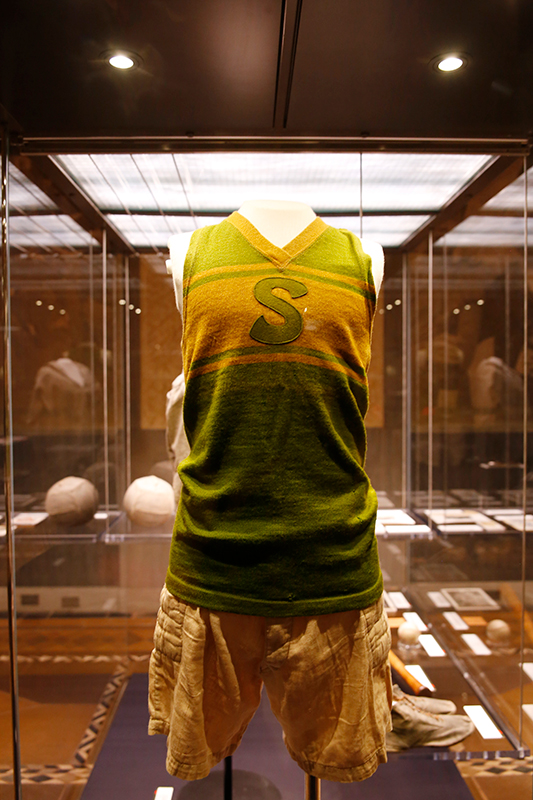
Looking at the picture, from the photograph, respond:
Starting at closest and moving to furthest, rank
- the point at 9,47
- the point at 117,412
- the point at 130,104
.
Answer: the point at 9,47 < the point at 130,104 < the point at 117,412

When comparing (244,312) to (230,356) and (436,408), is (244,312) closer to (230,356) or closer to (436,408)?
(230,356)

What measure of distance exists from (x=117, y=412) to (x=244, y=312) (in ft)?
3.62

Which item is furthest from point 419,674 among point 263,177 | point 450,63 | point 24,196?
point 24,196

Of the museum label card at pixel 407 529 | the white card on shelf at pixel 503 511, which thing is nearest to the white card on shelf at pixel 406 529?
the museum label card at pixel 407 529

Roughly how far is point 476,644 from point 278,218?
5.35ft

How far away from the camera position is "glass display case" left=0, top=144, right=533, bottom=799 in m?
1.68

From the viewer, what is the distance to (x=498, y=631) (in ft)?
6.12

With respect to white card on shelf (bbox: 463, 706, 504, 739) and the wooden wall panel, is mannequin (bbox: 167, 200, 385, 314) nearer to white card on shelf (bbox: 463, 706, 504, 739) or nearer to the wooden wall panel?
the wooden wall panel

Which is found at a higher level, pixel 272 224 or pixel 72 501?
pixel 272 224

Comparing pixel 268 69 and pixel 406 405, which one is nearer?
pixel 268 69

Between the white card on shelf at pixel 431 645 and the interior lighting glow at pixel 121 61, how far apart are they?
1910 millimetres

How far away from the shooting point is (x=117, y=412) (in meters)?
1.92

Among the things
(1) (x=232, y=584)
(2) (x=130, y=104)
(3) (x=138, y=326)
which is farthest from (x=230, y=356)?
(3) (x=138, y=326)

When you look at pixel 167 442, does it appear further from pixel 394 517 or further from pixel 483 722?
pixel 483 722
